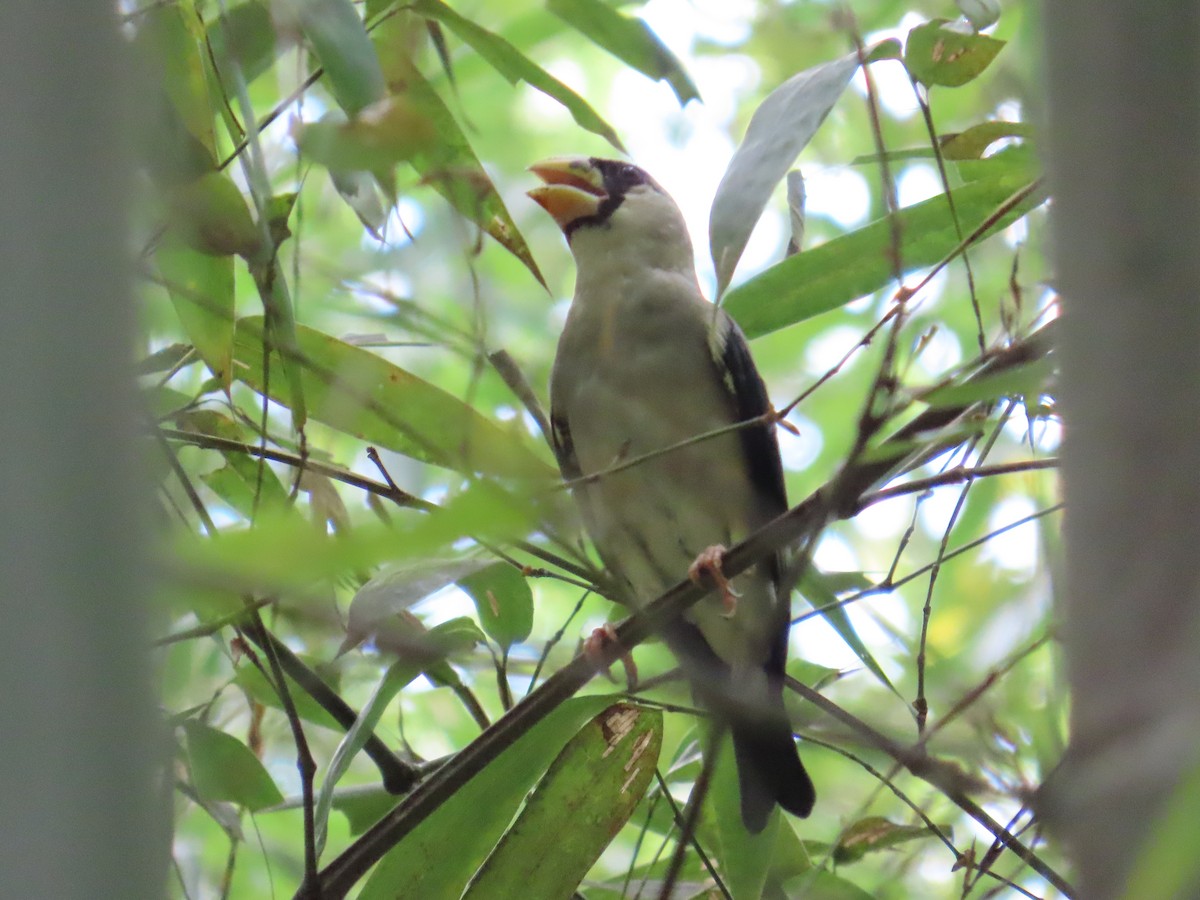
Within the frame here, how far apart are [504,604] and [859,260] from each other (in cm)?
67

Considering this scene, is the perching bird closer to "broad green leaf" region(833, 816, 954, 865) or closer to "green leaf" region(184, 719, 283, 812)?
"broad green leaf" region(833, 816, 954, 865)

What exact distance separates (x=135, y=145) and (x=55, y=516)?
0.57 feet

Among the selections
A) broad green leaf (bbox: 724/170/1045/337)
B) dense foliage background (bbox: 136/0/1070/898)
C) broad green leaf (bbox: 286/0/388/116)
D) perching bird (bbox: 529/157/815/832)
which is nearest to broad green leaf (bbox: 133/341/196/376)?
dense foliage background (bbox: 136/0/1070/898)

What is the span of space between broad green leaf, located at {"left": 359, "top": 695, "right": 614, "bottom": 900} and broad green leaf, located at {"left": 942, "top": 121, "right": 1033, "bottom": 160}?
87cm

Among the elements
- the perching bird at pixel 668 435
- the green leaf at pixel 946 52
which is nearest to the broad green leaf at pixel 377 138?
the green leaf at pixel 946 52

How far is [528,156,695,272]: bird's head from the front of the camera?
9.96 feet

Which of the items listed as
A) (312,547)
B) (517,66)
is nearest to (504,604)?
(517,66)

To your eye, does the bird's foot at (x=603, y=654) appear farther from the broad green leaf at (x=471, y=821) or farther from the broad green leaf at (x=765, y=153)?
the broad green leaf at (x=765, y=153)

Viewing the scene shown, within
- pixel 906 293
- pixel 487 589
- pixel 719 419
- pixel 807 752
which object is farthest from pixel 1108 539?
pixel 807 752

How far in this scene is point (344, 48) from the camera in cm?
138

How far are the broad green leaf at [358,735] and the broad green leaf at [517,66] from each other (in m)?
0.74

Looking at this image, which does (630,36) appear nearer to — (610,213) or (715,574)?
(715,574)

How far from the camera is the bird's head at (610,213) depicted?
304 cm

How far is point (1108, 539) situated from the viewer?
0.59 meters
